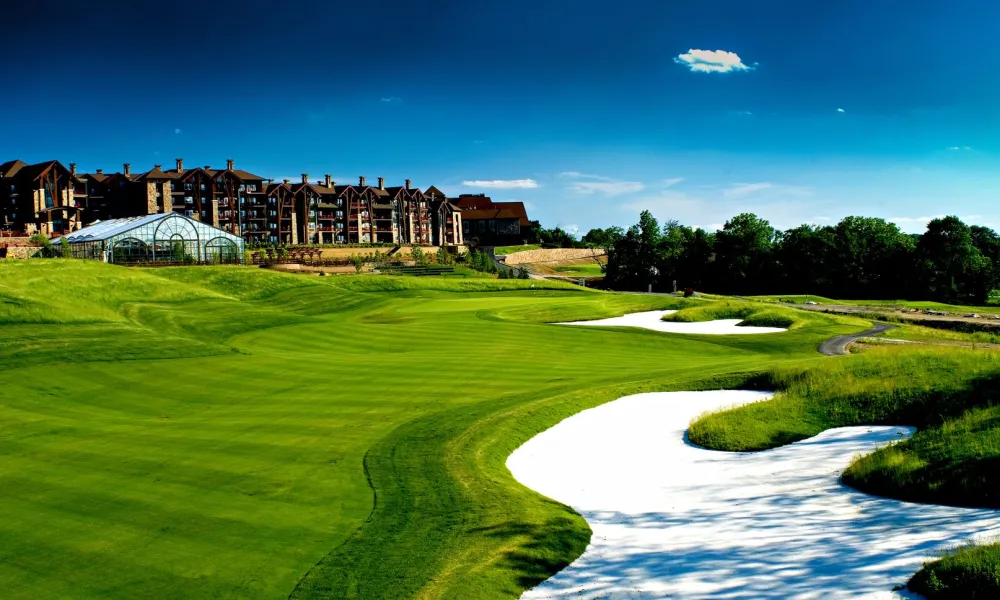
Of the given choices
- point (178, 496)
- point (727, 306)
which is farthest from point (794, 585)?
point (727, 306)

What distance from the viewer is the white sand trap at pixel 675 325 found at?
39.7 metres

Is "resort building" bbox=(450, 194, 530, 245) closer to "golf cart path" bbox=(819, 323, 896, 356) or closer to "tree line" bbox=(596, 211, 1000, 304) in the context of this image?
"tree line" bbox=(596, 211, 1000, 304)

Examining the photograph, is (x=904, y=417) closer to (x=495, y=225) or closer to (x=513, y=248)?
(x=513, y=248)

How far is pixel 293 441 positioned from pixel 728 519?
28.8 ft

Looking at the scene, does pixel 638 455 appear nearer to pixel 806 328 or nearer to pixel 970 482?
pixel 970 482

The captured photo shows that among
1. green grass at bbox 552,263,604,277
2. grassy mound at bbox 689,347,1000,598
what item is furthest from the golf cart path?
green grass at bbox 552,263,604,277

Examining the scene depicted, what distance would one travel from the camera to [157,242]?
71.4 m

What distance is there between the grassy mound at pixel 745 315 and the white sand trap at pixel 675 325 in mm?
606

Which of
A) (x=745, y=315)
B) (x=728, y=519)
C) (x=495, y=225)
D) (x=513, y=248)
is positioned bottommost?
(x=728, y=519)

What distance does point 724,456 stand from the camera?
1525cm

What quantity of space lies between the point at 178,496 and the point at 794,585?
9.01m

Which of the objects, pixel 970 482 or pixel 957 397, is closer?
pixel 970 482

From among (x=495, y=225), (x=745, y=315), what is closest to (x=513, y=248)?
(x=495, y=225)

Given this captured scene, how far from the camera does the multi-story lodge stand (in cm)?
10038
